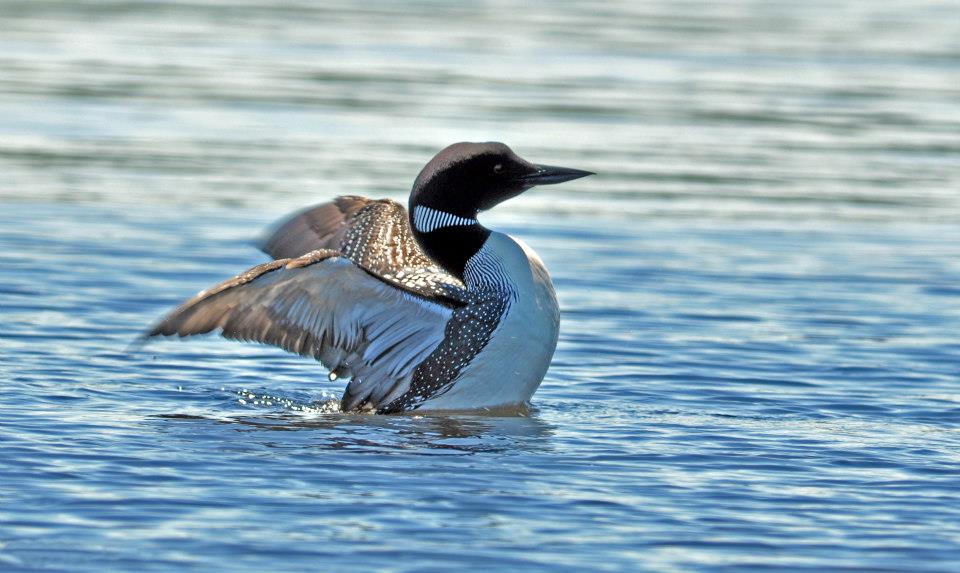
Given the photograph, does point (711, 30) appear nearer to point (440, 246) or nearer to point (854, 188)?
point (854, 188)

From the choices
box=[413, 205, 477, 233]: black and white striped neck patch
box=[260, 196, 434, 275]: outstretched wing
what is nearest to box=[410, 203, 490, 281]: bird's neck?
box=[413, 205, 477, 233]: black and white striped neck patch

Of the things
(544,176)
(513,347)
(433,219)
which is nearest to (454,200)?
(433,219)

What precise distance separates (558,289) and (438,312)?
2.97 metres

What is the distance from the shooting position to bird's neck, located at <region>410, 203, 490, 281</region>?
7.29m

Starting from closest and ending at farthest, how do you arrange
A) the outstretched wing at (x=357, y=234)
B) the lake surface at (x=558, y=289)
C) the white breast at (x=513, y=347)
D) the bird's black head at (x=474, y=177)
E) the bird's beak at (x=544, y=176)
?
the lake surface at (x=558, y=289), the white breast at (x=513, y=347), the bird's black head at (x=474, y=177), the bird's beak at (x=544, y=176), the outstretched wing at (x=357, y=234)

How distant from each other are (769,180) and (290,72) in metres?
6.09

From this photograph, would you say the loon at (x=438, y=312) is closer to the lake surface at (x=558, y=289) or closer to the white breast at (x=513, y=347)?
the white breast at (x=513, y=347)

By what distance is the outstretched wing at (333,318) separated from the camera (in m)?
6.64

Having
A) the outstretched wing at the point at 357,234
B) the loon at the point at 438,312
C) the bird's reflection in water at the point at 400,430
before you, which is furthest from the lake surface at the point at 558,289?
the outstretched wing at the point at 357,234

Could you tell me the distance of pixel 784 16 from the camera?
24.4 metres

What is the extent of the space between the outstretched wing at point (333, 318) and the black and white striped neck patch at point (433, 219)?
36 cm

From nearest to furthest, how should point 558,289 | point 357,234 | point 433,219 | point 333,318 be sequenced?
point 333,318
point 433,219
point 357,234
point 558,289

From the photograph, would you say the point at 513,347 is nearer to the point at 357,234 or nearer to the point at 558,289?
the point at 357,234

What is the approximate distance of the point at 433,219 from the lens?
7285 mm
